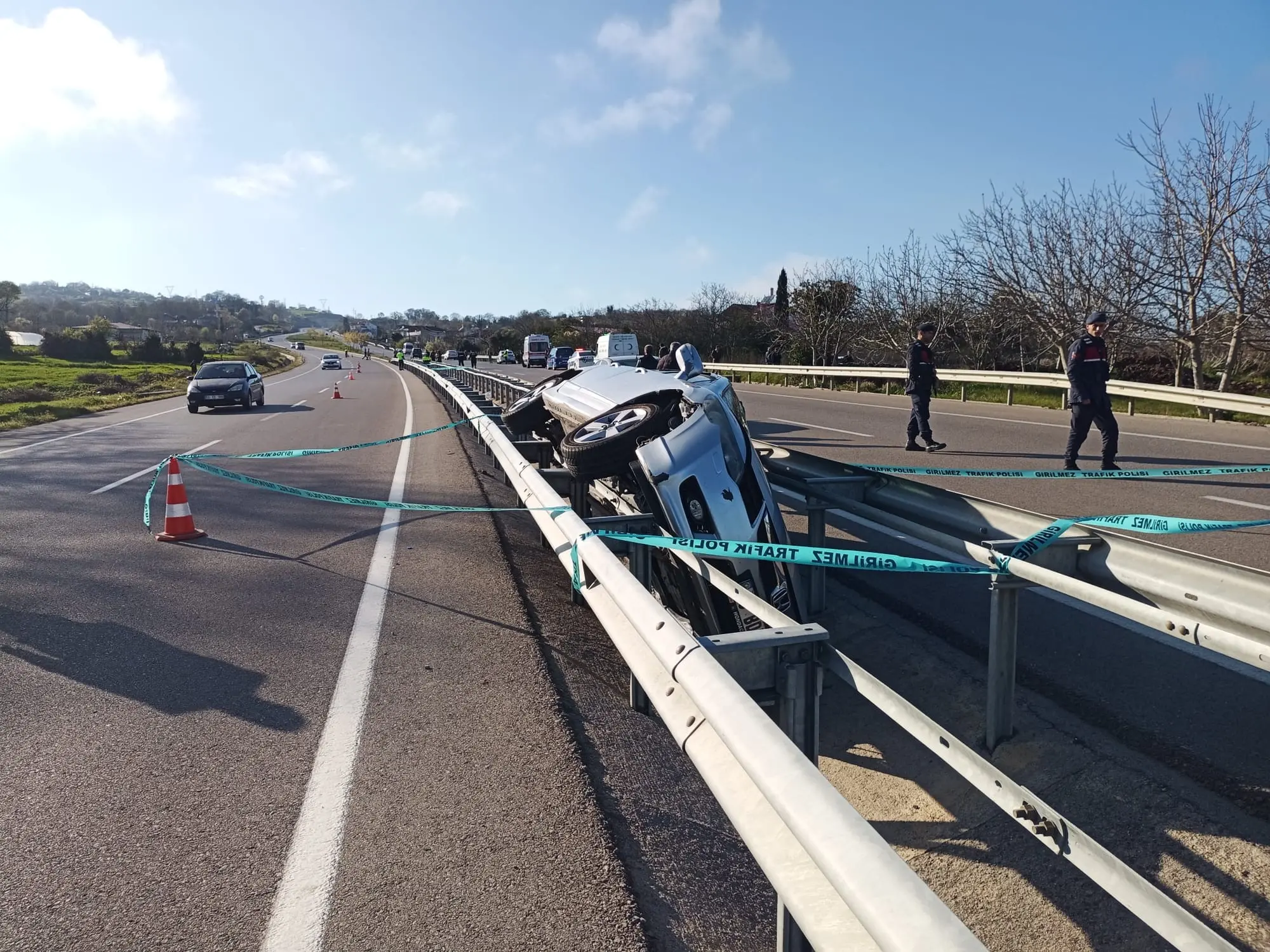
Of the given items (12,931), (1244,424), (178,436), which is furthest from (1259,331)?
(12,931)

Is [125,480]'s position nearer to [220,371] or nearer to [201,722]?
[201,722]

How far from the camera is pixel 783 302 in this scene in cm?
6694

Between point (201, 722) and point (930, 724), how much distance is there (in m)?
3.24

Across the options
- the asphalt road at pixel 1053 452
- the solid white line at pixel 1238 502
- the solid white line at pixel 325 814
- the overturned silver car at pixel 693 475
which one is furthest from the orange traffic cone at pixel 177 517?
the solid white line at pixel 1238 502

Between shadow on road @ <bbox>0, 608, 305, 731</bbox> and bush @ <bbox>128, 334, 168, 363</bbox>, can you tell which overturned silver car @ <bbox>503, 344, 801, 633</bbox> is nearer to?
shadow on road @ <bbox>0, 608, 305, 731</bbox>

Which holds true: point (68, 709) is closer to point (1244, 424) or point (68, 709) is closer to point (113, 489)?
point (113, 489)

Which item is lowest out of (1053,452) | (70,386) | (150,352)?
(1053,452)

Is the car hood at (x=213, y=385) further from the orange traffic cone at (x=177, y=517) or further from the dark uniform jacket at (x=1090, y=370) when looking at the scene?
the dark uniform jacket at (x=1090, y=370)

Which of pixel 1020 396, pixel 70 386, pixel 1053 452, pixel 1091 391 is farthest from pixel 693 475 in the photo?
pixel 70 386

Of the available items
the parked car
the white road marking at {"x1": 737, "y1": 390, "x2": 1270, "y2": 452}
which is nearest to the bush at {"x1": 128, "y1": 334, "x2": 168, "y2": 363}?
the parked car

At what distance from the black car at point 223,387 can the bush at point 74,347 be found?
58503mm

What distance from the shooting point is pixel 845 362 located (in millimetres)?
46656

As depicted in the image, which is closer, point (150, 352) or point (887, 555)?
point (887, 555)

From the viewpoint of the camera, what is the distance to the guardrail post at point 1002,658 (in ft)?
11.9
